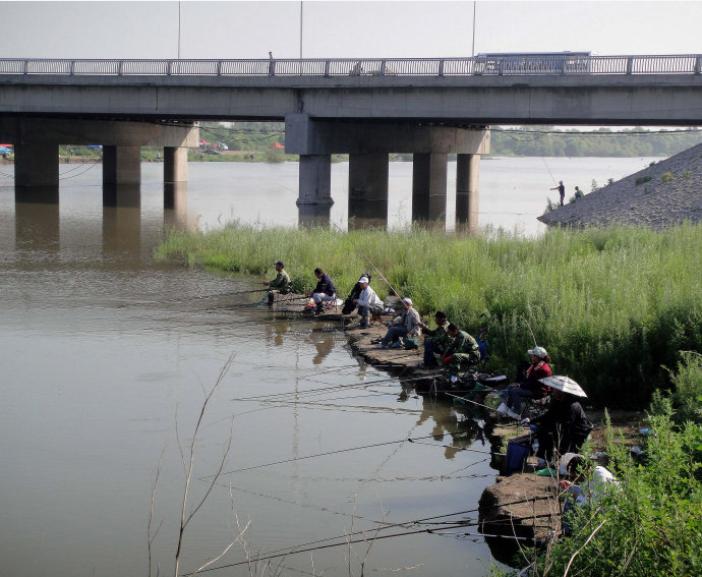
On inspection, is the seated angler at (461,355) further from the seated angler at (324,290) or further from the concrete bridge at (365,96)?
the concrete bridge at (365,96)

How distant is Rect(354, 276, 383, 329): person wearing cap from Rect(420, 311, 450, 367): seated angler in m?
3.56

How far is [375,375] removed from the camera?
1722cm

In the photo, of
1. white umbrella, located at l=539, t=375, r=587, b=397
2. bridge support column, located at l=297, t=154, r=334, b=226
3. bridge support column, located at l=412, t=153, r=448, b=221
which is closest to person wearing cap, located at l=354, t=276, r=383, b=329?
white umbrella, located at l=539, t=375, r=587, b=397

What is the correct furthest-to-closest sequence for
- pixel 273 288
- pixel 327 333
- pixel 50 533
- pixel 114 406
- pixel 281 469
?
pixel 273 288 < pixel 327 333 < pixel 114 406 < pixel 281 469 < pixel 50 533

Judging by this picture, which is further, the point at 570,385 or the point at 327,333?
the point at 327,333

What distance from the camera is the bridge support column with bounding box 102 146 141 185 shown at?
66625 millimetres

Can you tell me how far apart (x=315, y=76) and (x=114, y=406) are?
3178cm

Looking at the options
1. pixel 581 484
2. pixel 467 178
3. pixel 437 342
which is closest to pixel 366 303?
pixel 437 342

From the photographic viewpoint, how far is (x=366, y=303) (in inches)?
805

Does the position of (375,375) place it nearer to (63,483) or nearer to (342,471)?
(342,471)

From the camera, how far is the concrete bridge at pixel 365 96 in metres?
39.1

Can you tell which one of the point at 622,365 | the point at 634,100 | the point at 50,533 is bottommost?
the point at 50,533

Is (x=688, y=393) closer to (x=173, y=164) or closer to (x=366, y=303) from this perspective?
(x=366, y=303)

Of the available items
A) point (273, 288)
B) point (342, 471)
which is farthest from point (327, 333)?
point (342, 471)
